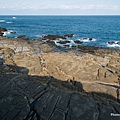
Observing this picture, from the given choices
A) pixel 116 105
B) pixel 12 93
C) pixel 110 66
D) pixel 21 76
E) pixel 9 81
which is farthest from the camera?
pixel 110 66

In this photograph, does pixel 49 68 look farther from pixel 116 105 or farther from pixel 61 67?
pixel 116 105

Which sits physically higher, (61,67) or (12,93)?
(12,93)

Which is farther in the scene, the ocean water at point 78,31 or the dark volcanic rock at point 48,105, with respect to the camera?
the ocean water at point 78,31

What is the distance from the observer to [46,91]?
783cm

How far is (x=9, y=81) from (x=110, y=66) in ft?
36.8

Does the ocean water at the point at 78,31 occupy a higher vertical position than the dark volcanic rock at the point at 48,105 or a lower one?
lower

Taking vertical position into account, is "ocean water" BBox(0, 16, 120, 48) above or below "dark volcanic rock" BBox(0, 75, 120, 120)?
below

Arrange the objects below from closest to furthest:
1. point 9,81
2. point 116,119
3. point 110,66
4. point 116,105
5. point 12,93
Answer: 1. point 116,119
2. point 116,105
3. point 12,93
4. point 9,81
5. point 110,66

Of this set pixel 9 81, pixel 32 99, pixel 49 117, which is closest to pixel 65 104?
pixel 49 117

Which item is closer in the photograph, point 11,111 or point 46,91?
point 11,111

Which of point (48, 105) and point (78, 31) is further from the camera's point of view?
point (78, 31)

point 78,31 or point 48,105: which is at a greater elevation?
point 48,105

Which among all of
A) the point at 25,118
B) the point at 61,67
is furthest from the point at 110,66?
the point at 25,118

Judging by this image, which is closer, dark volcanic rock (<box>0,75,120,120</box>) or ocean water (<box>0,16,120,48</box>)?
dark volcanic rock (<box>0,75,120,120</box>)
